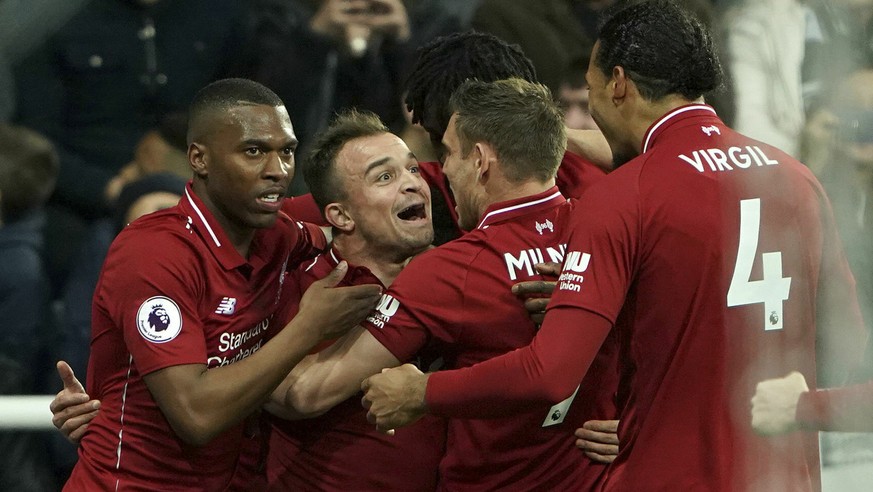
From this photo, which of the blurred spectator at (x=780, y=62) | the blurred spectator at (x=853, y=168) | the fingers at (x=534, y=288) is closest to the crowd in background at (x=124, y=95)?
the blurred spectator at (x=780, y=62)

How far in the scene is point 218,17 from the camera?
181 inches

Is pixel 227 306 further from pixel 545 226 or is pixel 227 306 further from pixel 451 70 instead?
pixel 451 70

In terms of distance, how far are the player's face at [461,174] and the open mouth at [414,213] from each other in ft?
0.71

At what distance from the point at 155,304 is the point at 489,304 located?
0.76 m

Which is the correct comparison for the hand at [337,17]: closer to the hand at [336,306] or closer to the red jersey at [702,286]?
the hand at [336,306]

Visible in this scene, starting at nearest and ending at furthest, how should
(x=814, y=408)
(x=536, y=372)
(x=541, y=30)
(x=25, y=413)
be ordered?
(x=814, y=408) → (x=536, y=372) → (x=25, y=413) → (x=541, y=30)

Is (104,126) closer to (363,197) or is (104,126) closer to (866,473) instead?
(363,197)

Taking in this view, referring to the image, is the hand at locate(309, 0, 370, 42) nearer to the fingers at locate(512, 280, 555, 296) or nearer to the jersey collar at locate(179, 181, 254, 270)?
the jersey collar at locate(179, 181, 254, 270)

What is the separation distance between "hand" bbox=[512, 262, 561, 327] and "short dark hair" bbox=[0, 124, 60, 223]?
2.10 m

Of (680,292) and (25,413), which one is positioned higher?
(680,292)

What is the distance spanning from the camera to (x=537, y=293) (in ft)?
9.64

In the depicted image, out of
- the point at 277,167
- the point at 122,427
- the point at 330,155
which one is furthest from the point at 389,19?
the point at 122,427

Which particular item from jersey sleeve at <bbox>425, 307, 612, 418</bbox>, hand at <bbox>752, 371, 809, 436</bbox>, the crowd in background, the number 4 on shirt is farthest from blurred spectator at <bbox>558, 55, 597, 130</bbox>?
hand at <bbox>752, 371, 809, 436</bbox>

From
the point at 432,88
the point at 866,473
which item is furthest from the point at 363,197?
the point at 866,473
